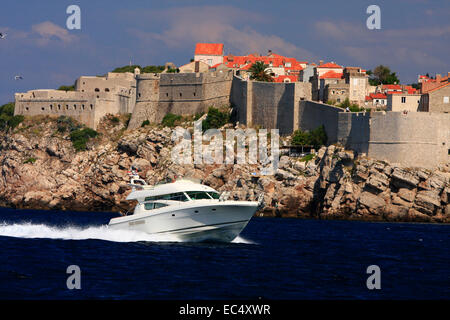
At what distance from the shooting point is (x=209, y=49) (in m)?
106

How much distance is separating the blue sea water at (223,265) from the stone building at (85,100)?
45.5m

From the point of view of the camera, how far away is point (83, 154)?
84.1m

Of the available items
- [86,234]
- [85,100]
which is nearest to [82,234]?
[86,234]

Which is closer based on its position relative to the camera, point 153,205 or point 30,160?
point 153,205

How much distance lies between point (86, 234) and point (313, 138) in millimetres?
31788

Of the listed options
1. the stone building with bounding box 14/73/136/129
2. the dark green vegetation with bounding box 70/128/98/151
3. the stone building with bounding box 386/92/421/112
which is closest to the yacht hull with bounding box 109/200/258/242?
the stone building with bounding box 386/92/421/112

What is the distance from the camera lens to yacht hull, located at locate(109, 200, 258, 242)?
3747 cm

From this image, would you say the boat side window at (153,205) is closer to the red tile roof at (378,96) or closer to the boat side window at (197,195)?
the boat side window at (197,195)

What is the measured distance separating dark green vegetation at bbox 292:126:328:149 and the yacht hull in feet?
107

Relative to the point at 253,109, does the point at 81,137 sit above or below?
below

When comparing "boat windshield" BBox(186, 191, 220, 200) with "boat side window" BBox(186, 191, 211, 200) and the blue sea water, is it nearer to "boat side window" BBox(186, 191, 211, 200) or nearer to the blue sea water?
"boat side window" BBox(186, 191, 211, 200)

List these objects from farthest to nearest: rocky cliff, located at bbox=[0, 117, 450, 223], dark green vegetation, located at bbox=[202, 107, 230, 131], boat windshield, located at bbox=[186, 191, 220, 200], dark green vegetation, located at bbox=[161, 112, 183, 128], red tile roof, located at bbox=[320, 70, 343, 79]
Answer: dark green vegetation, located at bbox=[161, 112, 183, 128] → red tile roof, located at bbox=[320, 70, 343, 79] → dark green vegetation, located at bbox=[202, 107, 230, 131] → rocky cliff, located at bbox=[0, 117, 450, 223] → boat windshield, located at bbox=[186, 191, 220, 200]

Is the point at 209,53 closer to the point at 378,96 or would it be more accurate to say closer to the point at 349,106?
the point at 378,96

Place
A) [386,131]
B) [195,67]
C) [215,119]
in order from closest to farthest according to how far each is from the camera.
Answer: [386,131], [215,119], [195,67]
